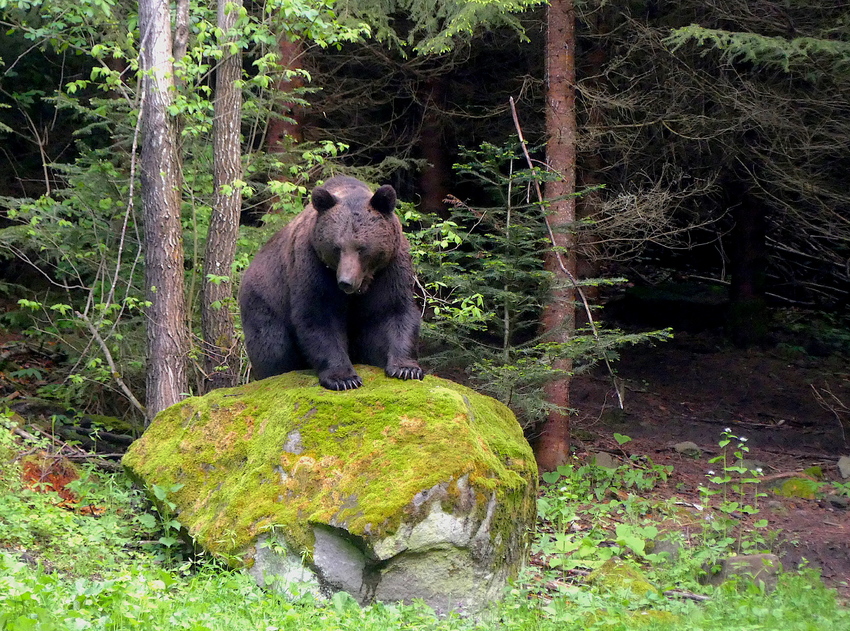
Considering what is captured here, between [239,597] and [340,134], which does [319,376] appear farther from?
[340,134]

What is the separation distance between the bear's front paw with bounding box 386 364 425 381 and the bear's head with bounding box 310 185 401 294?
644 mm

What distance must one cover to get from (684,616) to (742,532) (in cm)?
312

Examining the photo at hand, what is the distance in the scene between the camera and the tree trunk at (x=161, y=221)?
9000 millimetres

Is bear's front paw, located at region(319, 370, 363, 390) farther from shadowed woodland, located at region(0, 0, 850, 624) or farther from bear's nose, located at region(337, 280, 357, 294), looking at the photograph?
shadowed woodland, located at region(0, 0, 850, 624)

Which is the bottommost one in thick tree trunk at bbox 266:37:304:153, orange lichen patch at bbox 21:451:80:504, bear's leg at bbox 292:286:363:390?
orange lichen patch at bbox 21:451:80:504

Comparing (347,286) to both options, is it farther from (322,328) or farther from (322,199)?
(322,199)

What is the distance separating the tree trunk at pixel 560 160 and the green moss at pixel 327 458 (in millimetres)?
4021

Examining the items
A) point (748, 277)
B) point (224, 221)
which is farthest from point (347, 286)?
point (748, 277)

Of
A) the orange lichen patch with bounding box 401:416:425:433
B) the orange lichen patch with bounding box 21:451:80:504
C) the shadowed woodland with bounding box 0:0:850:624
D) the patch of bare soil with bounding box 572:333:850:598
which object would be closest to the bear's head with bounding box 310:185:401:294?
the orange lichen patch with bounding box 401:416:425:433

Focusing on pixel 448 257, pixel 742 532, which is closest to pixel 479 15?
pixel 448 257

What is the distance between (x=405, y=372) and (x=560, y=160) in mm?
5326

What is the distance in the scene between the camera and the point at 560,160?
10.6 metres

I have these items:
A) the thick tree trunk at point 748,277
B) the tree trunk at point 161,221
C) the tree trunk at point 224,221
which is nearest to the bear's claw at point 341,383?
the tree trunk at point 224,221

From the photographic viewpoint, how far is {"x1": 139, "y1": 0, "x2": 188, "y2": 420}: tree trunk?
9.00 meters
